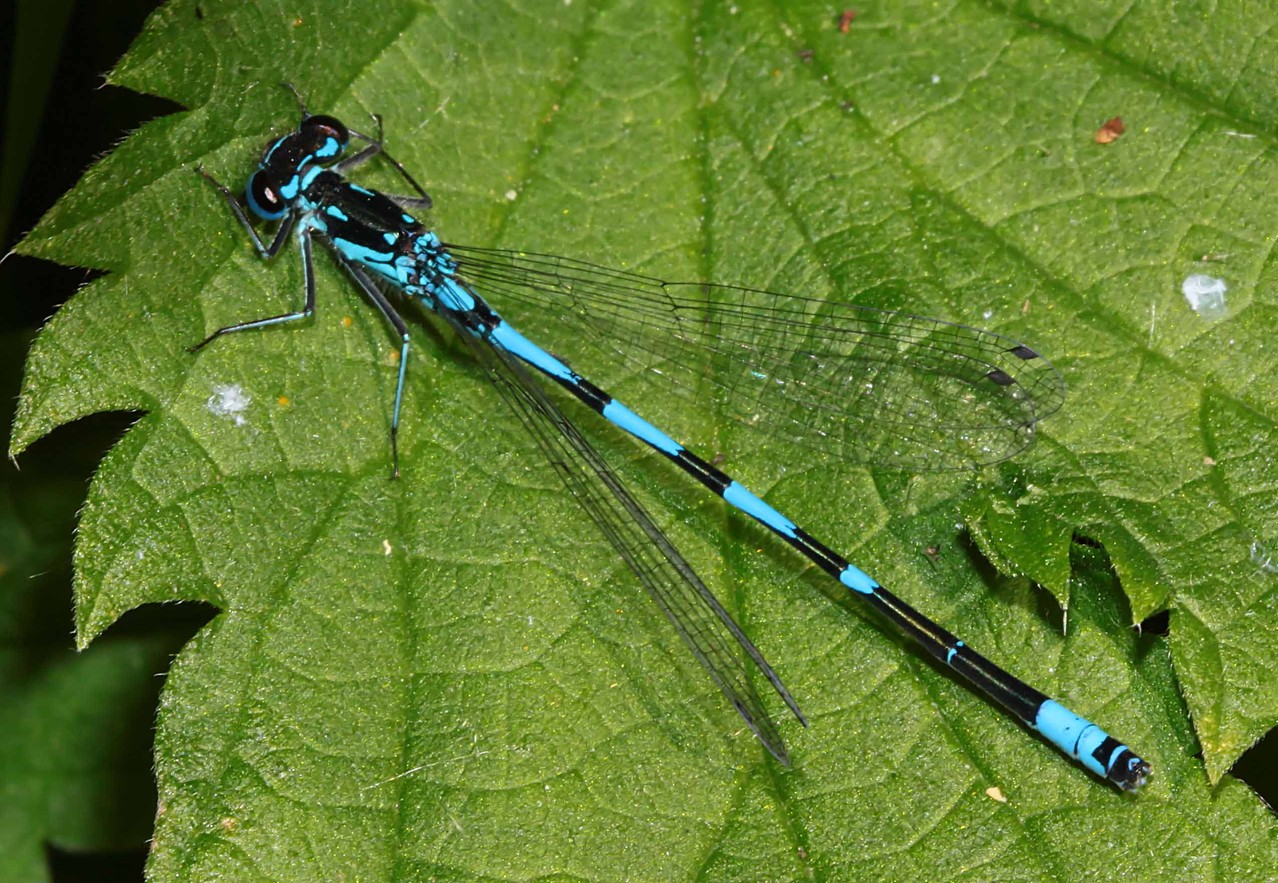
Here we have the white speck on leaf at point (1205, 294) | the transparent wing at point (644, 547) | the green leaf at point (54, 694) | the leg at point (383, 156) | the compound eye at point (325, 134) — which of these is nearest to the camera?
the transparent wing at point (644, 547)

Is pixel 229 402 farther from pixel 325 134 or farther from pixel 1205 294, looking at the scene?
pixel 1205 294

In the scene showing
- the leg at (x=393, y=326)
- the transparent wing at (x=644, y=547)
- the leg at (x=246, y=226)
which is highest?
the leg at (x=246, y=226)

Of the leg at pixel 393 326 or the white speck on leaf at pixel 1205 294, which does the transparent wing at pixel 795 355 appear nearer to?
the leg at pixel 393 326

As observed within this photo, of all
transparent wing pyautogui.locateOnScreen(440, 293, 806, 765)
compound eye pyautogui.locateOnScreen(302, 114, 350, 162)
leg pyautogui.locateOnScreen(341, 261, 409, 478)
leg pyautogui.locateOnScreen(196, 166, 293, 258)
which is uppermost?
compound eye pyautogui.locateOnScreen(302, 114, 350, 162)

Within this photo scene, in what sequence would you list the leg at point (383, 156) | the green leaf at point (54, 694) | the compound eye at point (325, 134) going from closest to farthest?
the compound eye at point (325, 134) → the leg at point (383, 156) → the green leaf at point (54, 694)

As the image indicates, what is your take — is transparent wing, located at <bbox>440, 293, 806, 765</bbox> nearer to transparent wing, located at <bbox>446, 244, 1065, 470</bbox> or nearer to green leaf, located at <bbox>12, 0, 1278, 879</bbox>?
green leaf, located at <bbox>12, 0, 1278, 879</bbox>

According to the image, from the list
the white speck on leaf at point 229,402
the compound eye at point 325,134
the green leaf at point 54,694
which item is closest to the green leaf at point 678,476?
the white speck on leaf at point 229,402

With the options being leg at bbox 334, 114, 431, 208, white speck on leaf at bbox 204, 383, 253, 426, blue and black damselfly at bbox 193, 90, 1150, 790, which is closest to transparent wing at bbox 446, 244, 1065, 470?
blue and black damselfly at bbox 193, 90, 1150, 790

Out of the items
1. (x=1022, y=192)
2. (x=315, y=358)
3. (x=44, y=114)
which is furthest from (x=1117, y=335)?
(x=44, y=114)
